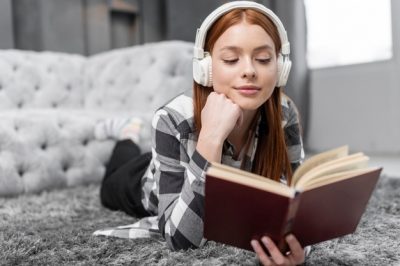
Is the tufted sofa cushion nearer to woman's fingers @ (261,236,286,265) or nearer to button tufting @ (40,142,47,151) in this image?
button tufting @ (40,142,47,151)

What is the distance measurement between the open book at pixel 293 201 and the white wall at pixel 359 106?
8.79 feet

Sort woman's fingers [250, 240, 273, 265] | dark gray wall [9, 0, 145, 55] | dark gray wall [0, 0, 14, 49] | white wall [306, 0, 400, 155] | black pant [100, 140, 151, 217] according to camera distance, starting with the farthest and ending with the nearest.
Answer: white wall [306, 0, 400, 155], dark gray wall [9, 0, 145, 55], dark gray wall [0, 0, 14, 49], black pant [100, 140, 151, 217], woman's fingers [250, 240, 273, 265]

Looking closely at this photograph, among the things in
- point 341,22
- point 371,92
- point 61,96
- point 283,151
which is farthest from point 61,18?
point 283,151

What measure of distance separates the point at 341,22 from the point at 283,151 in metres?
2.78

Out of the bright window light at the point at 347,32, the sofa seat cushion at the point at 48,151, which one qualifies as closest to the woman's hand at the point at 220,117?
the sofa seat cushion at the point at 48,151

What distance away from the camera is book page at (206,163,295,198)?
574 mm

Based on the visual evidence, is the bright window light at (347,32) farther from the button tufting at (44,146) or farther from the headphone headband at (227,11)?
the headphone headband at (227,11)

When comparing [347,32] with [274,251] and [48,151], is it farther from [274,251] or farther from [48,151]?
[274,251]

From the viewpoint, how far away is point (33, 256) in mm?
945

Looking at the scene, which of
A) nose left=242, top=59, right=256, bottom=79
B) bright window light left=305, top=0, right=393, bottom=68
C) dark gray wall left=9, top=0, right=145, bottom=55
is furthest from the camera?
bright window light left=305, top=0, right=393, bottom=68

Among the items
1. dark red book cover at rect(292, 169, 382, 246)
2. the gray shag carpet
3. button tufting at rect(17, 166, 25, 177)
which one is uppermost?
dark red book cover at rect(292, 169, 382, 246)

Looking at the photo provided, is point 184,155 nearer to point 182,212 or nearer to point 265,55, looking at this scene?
point 182,212

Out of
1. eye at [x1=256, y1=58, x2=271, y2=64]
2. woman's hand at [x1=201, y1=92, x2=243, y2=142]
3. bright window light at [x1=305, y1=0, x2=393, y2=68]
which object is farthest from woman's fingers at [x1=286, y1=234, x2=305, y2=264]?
bright window light at [x1=305, y1=0, x2=393, y2=68]

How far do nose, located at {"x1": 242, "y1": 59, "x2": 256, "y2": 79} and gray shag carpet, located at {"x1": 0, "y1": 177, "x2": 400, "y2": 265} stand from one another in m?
0.37
